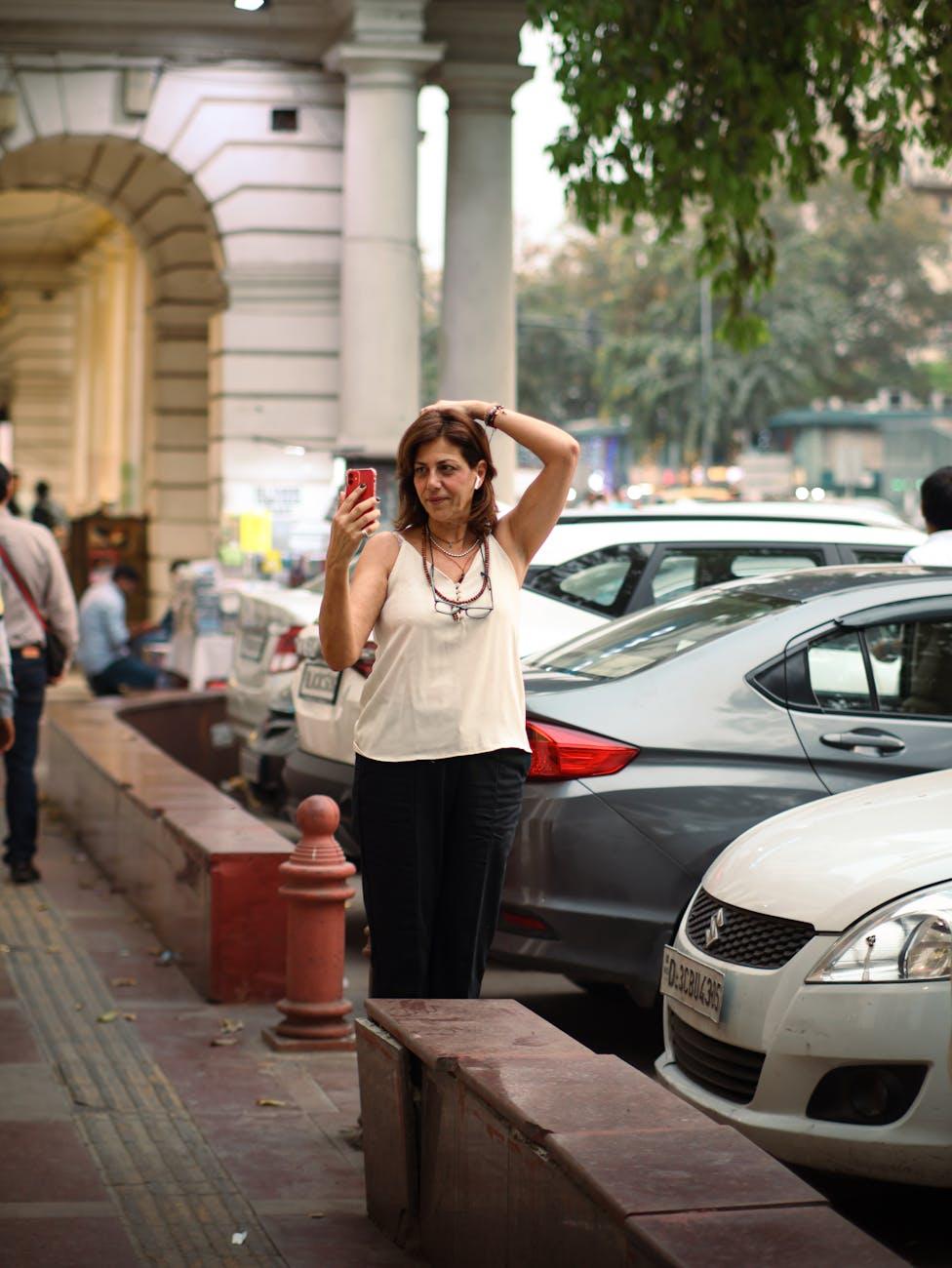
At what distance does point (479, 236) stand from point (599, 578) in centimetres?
1170

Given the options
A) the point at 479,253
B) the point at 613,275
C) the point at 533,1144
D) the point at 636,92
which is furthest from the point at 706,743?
the point at 613,275

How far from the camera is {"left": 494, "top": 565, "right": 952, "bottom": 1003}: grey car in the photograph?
6.34m

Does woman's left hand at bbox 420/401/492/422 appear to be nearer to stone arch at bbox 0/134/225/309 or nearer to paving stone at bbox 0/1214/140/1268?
paving stone at bbox 0/1214/140/1268

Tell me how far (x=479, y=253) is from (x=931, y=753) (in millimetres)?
14511

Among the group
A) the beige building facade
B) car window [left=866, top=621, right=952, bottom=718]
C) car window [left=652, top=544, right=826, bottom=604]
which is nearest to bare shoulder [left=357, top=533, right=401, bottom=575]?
car window [left=866, top=621, right=952, bottom=718]

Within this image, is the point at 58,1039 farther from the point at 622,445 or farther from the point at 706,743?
the point at 622,445

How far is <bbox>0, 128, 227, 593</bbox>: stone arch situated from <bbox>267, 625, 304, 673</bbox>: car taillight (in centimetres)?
1276

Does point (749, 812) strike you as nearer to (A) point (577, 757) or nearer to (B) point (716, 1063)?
(A) point (577, 757)

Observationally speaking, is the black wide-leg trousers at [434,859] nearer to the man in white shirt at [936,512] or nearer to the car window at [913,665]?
the car window at [913,665]

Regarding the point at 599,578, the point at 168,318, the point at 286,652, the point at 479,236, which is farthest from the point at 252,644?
the point at 168,318

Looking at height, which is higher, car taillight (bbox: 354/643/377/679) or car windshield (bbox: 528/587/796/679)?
car windshield (bbox: 528/587/796/679)

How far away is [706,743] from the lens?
642cm

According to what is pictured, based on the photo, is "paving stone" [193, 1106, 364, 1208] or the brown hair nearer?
the brown hair

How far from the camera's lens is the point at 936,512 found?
883 cm
